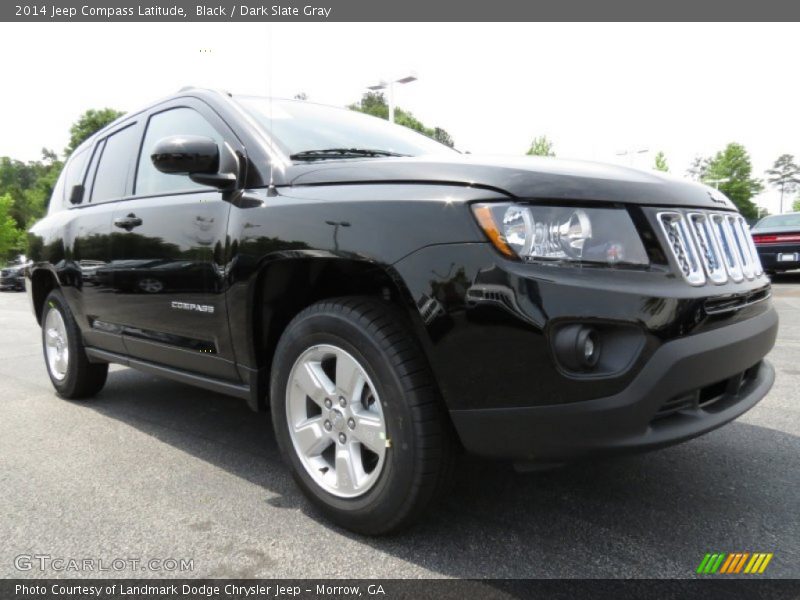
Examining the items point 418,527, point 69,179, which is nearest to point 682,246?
point 418,527

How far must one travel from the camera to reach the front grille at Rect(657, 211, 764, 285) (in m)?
1.90

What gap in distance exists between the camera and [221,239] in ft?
8.46

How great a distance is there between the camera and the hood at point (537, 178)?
184 cm

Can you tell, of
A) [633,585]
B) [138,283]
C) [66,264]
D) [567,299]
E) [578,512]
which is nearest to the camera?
[567,299]

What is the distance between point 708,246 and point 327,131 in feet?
5.76

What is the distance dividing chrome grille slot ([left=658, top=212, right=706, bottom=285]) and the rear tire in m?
3.59

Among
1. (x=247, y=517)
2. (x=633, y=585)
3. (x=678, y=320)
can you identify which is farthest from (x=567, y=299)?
(x=247, y=517)

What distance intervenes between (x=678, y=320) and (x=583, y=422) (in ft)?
1.32

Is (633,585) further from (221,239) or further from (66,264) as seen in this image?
(66,264)

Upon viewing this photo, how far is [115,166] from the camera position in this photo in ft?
12.4

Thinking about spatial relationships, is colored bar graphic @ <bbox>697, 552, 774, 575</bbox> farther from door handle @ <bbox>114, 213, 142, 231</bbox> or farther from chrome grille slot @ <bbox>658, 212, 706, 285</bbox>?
door handle @ <bbox>114, 213, 142, 231</bbox>

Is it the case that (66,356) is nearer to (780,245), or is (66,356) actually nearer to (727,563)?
(727,563)

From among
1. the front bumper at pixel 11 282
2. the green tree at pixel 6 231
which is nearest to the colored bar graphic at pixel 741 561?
the front bumper at pixel 11 282

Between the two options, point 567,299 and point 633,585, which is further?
point 633,585
